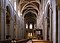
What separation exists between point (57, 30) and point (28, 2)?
110 ft

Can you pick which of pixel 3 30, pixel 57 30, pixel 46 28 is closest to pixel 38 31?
pixel 46 28

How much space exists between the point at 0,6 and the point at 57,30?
899cm

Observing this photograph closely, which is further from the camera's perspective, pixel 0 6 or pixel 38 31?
pixel 38 31

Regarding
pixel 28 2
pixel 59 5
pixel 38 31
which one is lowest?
pixel 38 31

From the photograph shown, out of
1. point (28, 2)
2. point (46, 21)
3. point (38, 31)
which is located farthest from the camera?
point (28, 2)

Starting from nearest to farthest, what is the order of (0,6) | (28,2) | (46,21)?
(0,6)
(46,21)
(28,2)

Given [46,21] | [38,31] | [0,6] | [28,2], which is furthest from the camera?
[28,2]

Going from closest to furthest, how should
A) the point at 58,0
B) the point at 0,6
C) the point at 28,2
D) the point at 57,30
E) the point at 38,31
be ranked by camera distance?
1. the point at 58,0
2. the point at 57,30
3. the point at 0,6
4. the point at 38,31
5. the point at 28,2

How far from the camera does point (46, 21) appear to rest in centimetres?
2708

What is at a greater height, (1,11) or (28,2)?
(28,2)

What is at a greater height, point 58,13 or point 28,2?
point 28,2

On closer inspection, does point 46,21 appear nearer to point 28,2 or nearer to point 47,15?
point 47,15

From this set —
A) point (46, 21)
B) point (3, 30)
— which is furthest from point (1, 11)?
point (46, 21)

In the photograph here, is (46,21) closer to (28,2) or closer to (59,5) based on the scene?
(59,5)
